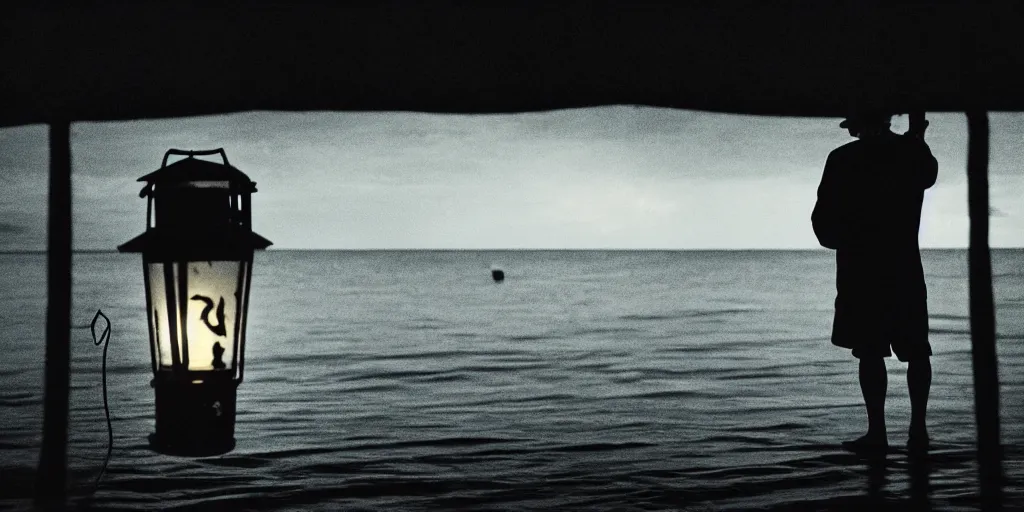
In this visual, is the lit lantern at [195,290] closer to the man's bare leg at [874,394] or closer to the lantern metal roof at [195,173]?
the lantern metal roof at [195,173]

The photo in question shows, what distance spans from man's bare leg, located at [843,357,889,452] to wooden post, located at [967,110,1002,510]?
65 cm

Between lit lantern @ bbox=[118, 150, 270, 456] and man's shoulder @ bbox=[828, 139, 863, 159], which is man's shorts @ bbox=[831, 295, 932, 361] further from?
lit lantern @ bbox=[118, 150, 270, 456]

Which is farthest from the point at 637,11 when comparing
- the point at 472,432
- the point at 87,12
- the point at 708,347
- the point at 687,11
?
the point at 708,347

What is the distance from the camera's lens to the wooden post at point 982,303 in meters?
4.64

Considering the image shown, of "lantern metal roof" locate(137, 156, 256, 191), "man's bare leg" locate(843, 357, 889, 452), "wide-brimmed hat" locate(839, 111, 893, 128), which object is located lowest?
"man's bare leg" locate(843, 357, 889, 452)

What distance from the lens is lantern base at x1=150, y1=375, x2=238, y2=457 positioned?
113 inches

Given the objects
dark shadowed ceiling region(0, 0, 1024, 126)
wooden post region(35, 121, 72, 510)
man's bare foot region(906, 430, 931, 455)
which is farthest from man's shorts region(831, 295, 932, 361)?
wooden post region(35, 121, 72, 510)

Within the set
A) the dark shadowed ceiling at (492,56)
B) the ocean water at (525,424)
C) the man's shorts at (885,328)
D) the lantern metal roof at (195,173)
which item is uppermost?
the dark shadowed ceiling at (492,56)

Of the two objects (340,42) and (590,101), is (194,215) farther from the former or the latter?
(590,101)

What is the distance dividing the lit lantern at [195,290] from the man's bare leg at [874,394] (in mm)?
3667

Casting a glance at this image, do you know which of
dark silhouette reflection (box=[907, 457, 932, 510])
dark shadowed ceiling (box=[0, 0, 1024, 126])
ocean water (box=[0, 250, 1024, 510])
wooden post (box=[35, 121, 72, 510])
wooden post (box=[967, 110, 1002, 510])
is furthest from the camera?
ocean water (box=[0, 250, 1024, 510])

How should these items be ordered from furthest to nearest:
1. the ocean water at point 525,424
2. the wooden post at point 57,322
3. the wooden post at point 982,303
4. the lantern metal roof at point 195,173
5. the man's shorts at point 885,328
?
1. the man's shorts at point 885,328
2. the ocean water at point 525,424
3. the wooden post at point 982,303
4. the wooden post at point 57,322
5. the lantern metal roof at point 195,173

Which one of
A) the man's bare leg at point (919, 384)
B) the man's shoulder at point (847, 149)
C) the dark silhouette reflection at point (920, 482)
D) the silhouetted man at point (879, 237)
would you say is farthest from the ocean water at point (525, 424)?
the man's shoulder at point (847, 149)

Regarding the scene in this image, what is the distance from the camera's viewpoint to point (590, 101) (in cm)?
325
